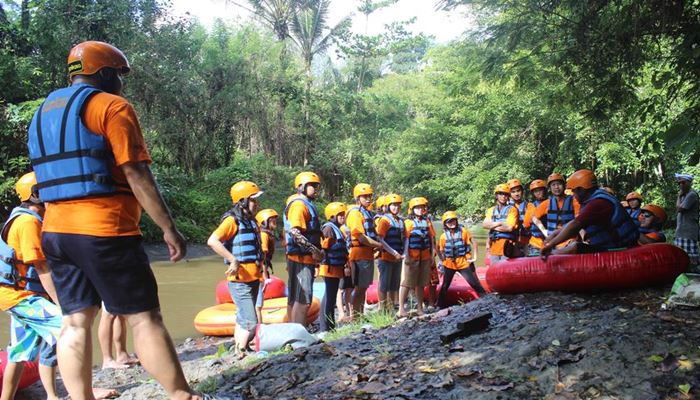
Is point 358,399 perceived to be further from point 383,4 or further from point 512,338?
point 383,4

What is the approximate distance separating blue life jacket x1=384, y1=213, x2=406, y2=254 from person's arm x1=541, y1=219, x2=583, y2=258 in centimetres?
273

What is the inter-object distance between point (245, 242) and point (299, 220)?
0.70 metres

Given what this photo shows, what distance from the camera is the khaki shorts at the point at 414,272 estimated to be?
8.91 metres

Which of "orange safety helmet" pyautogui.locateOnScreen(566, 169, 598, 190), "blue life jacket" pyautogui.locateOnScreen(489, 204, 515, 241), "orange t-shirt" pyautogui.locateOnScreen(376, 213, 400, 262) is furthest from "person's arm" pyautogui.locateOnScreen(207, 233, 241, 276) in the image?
"blue life jacket" pyautogui.locateOnScreen(489, 204, 515, 241)

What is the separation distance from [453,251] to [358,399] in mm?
5658

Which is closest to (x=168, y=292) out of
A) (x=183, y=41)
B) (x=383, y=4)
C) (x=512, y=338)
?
(x=512, y=338)

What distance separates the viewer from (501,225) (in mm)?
8797

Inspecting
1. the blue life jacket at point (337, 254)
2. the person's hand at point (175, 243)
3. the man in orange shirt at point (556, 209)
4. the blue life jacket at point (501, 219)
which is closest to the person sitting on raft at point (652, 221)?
the man in orange shirt at point (556, 209)

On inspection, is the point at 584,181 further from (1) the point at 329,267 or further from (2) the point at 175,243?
(2) the point at 175,243

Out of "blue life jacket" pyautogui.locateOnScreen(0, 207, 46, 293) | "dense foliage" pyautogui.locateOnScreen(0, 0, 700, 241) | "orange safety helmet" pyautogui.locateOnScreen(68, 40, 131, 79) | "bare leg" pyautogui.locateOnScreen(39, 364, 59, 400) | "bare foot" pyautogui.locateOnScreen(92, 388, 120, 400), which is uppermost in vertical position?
"dense foliage" pyautogui.locateOnScreen(0, 0, 700, 241)

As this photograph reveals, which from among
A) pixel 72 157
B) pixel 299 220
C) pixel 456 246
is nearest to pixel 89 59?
pixel 72 157

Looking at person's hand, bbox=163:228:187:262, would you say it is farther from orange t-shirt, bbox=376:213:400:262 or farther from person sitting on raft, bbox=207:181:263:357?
orange t-shirt, bbox=376:213:400:262

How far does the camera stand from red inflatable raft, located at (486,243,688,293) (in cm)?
615

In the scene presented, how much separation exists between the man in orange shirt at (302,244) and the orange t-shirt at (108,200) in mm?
3923
